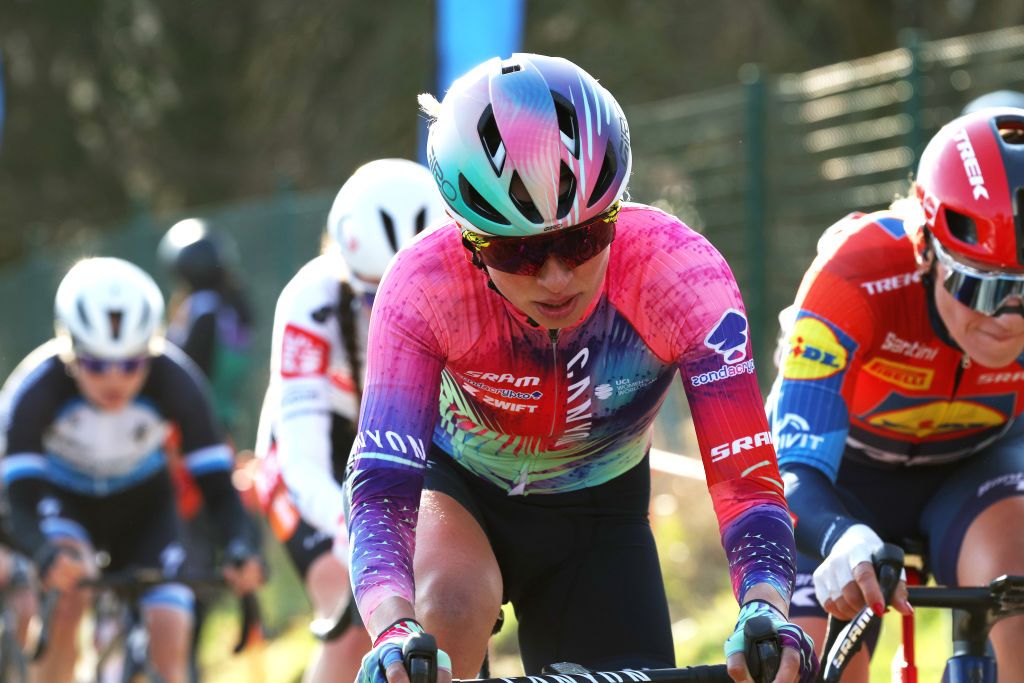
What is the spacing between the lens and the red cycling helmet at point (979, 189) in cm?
432

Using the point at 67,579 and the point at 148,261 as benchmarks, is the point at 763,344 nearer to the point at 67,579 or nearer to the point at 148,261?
the point at 67,579

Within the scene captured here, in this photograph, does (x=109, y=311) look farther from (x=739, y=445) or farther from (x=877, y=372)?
(x=739, y=445)

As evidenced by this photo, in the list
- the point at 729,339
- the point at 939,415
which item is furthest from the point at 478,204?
the point at 939,415

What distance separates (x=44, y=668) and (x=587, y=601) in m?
5.04

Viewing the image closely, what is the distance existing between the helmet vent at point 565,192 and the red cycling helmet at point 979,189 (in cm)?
130

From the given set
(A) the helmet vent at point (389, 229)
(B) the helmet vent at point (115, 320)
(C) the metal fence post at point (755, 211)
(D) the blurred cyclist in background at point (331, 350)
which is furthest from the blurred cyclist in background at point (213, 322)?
(A) the helmet vent at point (389, 229)

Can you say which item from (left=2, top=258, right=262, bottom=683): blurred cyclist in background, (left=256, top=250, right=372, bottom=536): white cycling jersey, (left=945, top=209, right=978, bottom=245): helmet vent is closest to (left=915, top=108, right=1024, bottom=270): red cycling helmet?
(left=945, top=209, right=978, bottom=245): helmet vent

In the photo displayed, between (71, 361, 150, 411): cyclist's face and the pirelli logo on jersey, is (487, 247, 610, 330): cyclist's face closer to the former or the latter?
the pirelli logo on jersey

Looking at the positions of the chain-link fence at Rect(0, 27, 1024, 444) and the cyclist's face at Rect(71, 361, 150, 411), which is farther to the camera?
the chain-link fence at Rect(0, 27, 1024, 444)

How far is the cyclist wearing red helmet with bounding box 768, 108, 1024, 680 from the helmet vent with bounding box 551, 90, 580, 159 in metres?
1.21

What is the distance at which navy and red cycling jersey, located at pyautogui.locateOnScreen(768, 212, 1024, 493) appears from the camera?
4.53 metres

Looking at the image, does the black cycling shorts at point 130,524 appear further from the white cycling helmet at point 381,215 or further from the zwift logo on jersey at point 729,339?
the zwift logo on jersey at point 729,339

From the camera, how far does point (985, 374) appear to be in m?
4.76

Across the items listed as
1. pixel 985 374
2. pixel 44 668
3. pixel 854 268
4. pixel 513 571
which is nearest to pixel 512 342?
pixel 513 571
